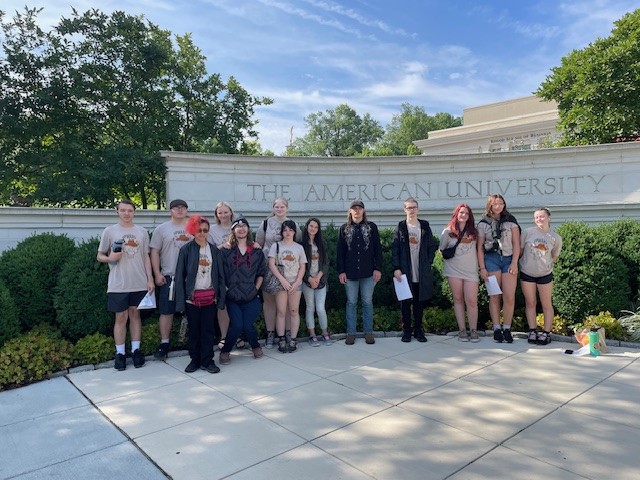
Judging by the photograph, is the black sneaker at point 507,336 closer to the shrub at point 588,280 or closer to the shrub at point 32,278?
the shrub at point 588,280

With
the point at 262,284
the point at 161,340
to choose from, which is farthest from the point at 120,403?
the point at 262,284

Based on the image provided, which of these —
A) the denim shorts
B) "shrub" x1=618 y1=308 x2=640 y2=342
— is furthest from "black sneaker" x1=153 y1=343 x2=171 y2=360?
"shrub" x1=618 y1=308 x2=640 y2=342

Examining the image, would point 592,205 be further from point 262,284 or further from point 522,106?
point 522,106

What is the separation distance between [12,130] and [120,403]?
912 centimetres

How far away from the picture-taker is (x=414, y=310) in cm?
589

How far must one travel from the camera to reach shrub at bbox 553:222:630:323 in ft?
19.0

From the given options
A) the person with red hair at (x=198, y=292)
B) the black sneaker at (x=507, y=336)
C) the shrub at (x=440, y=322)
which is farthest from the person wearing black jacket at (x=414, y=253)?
the person with red hair at (x=198, y=292)

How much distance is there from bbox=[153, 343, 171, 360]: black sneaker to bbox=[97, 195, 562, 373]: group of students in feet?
0.04

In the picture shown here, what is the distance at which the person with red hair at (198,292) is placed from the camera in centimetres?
472

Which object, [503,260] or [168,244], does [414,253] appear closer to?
[503,260]

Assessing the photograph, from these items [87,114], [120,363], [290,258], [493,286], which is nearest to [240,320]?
[290,258]

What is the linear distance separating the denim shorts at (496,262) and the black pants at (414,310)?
3.12ft

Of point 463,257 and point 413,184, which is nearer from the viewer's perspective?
point 463,257

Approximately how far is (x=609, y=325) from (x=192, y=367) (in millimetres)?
5066
